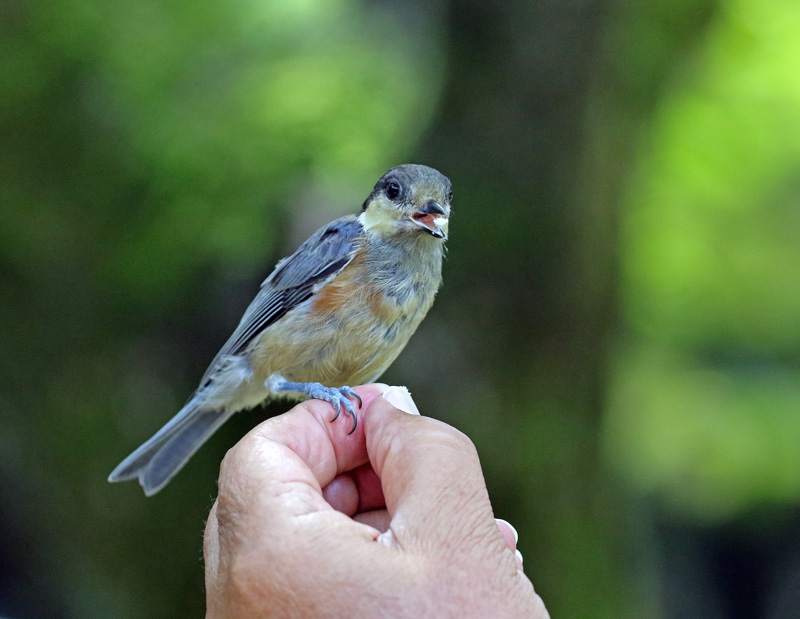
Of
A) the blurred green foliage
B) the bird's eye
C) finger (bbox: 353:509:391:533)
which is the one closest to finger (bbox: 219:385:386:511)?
finger (bbox: 353:509:391:533)

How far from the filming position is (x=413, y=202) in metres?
2.26

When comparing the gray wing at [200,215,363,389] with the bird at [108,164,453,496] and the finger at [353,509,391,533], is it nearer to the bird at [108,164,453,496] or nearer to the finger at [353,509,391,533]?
the bird at [108,164,453,496]

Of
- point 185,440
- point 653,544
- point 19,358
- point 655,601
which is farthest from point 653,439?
point 19,358

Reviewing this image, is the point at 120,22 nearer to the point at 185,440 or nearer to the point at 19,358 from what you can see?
the point at 19,358

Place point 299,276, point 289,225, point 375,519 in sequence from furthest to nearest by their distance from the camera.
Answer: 1. point 289,225
2. point 299,276
3. point 375,519

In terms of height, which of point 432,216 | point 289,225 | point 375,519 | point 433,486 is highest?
point 432,216

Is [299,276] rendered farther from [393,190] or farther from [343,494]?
[343,494]

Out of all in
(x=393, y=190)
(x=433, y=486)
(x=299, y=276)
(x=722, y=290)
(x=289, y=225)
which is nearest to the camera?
(x=433, y=486)

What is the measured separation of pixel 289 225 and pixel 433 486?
253 cm

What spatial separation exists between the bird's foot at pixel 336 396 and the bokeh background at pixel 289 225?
160 centimetres


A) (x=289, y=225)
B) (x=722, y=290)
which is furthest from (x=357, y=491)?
(x=722, y=290)

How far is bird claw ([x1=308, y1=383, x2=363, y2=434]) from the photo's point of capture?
2.08m

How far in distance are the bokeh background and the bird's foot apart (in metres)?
1.60

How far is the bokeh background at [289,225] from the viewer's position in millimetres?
3775
